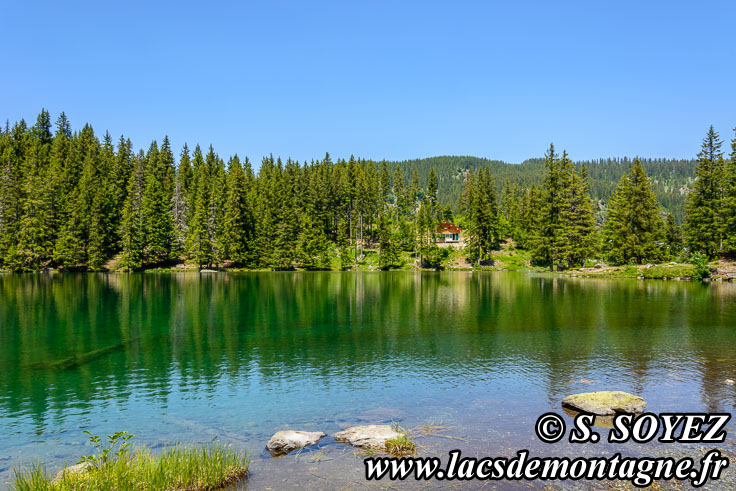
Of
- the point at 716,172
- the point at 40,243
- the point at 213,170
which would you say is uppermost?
the point at 213,170

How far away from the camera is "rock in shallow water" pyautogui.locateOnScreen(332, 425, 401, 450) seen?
11773mm

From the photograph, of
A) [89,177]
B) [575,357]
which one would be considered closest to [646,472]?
[575,357]

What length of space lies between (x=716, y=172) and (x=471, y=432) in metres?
89.8

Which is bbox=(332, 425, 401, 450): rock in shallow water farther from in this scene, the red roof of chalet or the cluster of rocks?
the red roof of chalet

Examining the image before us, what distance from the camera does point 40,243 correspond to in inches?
3789

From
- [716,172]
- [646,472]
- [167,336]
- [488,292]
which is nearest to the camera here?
[646,472]

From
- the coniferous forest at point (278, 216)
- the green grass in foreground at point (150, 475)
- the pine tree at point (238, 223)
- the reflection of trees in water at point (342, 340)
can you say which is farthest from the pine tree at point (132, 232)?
the green grass in foreground at point (150, 475)

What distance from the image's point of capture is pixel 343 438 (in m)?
12.3

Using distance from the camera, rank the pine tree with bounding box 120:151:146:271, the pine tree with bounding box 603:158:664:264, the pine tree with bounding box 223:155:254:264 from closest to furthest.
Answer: the pine tree with bounding box 603:158:664:264 → the pine tree with bounding box 120:151:146:271 → the pine tree with bounding box 223:155:254:264

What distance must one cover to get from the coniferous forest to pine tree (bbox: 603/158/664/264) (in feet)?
0.80

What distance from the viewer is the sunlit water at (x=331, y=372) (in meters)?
12.9

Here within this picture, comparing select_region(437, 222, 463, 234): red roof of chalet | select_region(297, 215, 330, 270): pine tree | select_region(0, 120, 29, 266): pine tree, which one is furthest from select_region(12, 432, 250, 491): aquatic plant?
select_region(437, 222, 463, 234): red roof of chalet

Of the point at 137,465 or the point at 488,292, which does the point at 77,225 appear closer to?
the point at 488,292

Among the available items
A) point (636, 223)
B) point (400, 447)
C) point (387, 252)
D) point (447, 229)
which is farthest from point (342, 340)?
point (447, 229)
